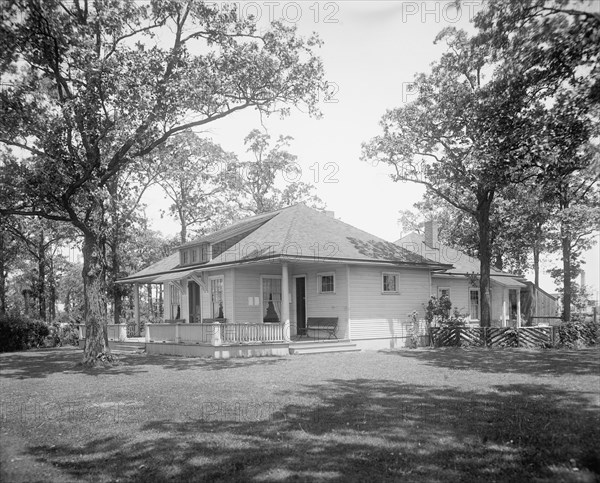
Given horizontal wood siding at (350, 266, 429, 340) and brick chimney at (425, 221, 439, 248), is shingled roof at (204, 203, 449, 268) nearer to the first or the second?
horizontal wood siding at (350, 266, 429, 340)

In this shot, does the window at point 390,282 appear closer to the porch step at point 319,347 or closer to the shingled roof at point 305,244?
the shingled roof at point 305,244

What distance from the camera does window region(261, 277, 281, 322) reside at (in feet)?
79.7

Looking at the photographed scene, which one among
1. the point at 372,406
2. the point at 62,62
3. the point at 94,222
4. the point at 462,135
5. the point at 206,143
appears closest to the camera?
the point at 372,406

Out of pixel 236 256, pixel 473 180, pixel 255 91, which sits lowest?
pixel 236 256

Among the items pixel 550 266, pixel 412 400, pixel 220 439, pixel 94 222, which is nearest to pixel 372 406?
pixel 412 400

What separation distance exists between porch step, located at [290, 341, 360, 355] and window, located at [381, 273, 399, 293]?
337 cm

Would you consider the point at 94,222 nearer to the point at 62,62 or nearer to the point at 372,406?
the point at 62,62

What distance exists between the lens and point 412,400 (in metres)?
10.3

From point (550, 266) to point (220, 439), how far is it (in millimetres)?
47660

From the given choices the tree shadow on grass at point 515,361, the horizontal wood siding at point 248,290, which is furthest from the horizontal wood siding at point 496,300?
the horizontal wood siding at point 248,290

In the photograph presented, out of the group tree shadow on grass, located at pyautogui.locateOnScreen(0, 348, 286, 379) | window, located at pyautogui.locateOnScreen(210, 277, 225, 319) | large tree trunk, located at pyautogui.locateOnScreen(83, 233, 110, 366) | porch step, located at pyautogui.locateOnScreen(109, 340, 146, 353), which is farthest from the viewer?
porch step, located at pyautogui.locateOnScreen(109, 340, 146, 353)

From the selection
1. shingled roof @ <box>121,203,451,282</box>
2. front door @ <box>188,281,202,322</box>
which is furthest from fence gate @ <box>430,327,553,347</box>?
front door @ <box>188,281,202,322</box>

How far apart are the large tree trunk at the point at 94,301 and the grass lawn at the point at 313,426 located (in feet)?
10.9

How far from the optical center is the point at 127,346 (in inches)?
1056
